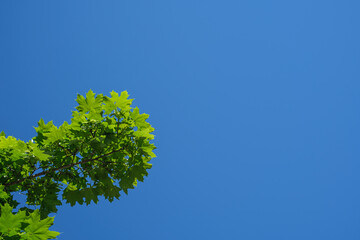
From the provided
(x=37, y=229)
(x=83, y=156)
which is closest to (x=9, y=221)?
(x=37, y=229)

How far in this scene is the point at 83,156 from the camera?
5809 mm

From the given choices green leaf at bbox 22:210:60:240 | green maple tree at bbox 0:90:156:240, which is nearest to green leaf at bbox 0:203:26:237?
green leaf at bbox 22:210:60:240

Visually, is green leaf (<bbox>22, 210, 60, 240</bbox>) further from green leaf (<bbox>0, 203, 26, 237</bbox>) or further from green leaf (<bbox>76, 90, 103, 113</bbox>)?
green leaf (<bbox>76, 90, 103, 113</bbox>)

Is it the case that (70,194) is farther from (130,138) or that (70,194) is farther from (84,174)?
(130,138)

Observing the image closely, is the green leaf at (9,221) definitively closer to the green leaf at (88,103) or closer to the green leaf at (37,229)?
the green leaf at (37,229)

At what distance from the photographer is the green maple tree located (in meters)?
5.59

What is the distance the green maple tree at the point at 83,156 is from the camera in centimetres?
559

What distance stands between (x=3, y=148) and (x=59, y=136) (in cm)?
101

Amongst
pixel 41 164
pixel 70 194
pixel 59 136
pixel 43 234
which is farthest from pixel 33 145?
pixel 43 234

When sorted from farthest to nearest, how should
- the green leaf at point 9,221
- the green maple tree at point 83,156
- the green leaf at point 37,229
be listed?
the green maple tree at point 83,156
the green leaf at point 37,229
the green leaf at point 9,221

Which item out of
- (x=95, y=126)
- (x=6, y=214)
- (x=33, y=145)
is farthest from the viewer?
(x=33, y=145)

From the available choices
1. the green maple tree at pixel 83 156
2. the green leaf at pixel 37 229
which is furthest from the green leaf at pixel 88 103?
the green leaf at pixel 37 229

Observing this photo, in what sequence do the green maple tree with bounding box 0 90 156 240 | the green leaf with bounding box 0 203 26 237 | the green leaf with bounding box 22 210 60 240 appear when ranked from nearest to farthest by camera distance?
the green leaf with bounding box 0 203 26 237, the green leaf with bounding box 22 210 60 240, the green maple tree with bounding box 0 90 156 240

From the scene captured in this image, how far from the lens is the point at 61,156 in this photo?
573 centimetres
